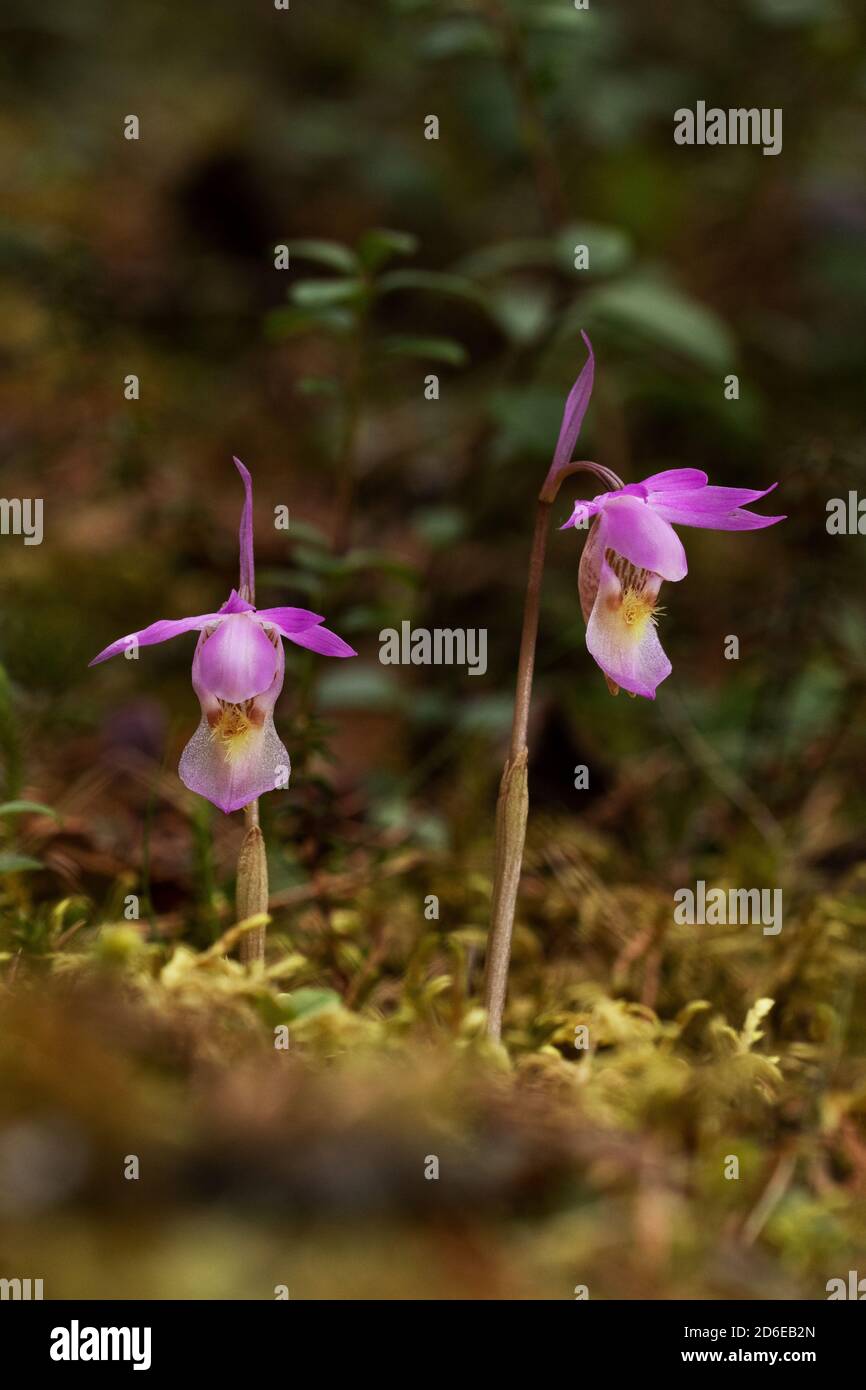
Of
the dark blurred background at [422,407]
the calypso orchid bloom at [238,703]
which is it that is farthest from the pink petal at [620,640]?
the dark blurred background at [422,407]

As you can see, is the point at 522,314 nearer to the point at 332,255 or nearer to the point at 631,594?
the point at 332,255

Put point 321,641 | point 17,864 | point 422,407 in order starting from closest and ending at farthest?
point 321,641, point 17,864, point 422,407

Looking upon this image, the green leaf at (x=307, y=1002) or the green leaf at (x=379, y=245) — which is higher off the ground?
the green leaf at (x=379, y=245)

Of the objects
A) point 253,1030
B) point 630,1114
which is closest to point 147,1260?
point 253,1030

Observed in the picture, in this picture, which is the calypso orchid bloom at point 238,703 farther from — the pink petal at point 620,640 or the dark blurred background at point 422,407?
the dark blurred background at point 422,407

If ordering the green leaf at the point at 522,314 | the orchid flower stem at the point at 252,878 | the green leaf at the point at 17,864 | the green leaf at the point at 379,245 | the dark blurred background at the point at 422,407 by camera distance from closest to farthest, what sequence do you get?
the orchid flower stem at the point at 252,878
the green leaf at the point at 17,864
the green leaf at the point at 379,245
the dark blurred background at the point at 422,407
the green leaf at the point at 522,314

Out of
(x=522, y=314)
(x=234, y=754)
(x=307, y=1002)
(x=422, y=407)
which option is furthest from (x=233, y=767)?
(x=422, y=407)
